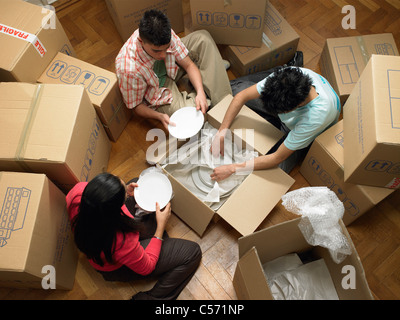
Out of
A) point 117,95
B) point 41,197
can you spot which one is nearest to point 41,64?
point 117,95

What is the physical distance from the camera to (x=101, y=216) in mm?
1060

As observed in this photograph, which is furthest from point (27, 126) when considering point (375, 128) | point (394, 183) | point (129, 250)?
point (394, 183)

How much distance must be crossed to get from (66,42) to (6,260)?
1.18 meters

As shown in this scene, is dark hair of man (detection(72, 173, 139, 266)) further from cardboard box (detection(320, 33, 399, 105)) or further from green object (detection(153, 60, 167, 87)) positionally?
cardboard box (detection(320, 33, 399, 105))

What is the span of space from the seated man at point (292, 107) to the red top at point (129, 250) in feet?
1.52

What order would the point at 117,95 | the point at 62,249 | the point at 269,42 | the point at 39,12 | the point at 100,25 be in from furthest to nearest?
the point at 100,25 → the point at 269,42 → the point at 117,95 → the point at 39,12 → the point at 62,249

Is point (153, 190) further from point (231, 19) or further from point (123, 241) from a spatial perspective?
point (231, 19)

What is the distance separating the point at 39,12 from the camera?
1.55 metres

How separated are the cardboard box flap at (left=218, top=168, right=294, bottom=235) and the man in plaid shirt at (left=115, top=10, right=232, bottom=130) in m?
0.46

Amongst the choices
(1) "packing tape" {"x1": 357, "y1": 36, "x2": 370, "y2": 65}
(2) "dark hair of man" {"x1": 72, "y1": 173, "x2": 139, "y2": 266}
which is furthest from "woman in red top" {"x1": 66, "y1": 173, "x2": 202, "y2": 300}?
(1) "packing tape" {"x1": 357, "y1": 36, "x2": 370, "y2": 65}

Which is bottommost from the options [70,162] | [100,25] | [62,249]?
[62,249]

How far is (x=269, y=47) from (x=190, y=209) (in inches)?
41.6

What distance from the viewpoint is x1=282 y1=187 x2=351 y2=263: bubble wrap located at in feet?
3.87
